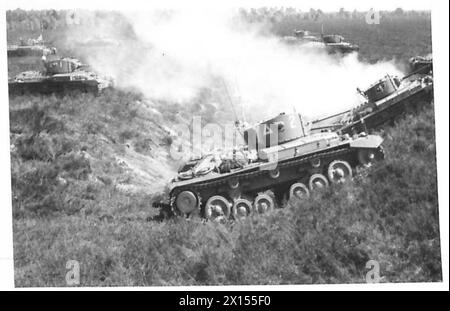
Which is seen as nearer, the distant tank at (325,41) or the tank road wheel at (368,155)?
the tank road wheel at (368,155)

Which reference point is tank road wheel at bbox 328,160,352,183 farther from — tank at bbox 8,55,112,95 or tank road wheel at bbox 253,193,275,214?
tank at bbox 8,55,112,95

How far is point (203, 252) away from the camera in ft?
35.3

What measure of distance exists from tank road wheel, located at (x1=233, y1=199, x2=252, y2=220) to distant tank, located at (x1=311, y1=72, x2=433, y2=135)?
1643 millimetres

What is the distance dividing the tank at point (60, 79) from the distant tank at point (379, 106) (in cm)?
386

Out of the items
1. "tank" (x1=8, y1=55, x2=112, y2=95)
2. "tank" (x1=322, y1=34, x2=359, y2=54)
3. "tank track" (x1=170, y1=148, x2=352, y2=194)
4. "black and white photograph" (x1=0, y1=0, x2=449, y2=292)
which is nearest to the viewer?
"black and white photograph" (x1=0, y1=0, x2=449, y2=292)

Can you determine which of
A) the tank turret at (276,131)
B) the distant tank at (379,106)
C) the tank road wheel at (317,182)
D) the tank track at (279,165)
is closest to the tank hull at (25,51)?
the tank track at (279,165)

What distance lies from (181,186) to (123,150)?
4.69ft

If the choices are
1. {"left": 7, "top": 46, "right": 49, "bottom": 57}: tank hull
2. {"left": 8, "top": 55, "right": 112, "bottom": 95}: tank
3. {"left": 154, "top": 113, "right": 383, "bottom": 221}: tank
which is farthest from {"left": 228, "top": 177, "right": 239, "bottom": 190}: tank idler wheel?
{"left": 7, "top": 46, "right": 49, "bottom": 57}: tank hull

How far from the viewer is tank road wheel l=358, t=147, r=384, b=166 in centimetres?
1112

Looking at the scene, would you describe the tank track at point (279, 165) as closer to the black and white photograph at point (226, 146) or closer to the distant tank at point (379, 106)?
the black and white photograph at point (226, 146)

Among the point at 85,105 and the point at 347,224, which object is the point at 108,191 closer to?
the point at 85,105

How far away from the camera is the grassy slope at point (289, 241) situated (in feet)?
34.1

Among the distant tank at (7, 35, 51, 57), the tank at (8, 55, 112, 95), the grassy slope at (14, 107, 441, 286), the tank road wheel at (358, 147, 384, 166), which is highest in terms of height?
the distant tank at (7, 35, 51, 57)
